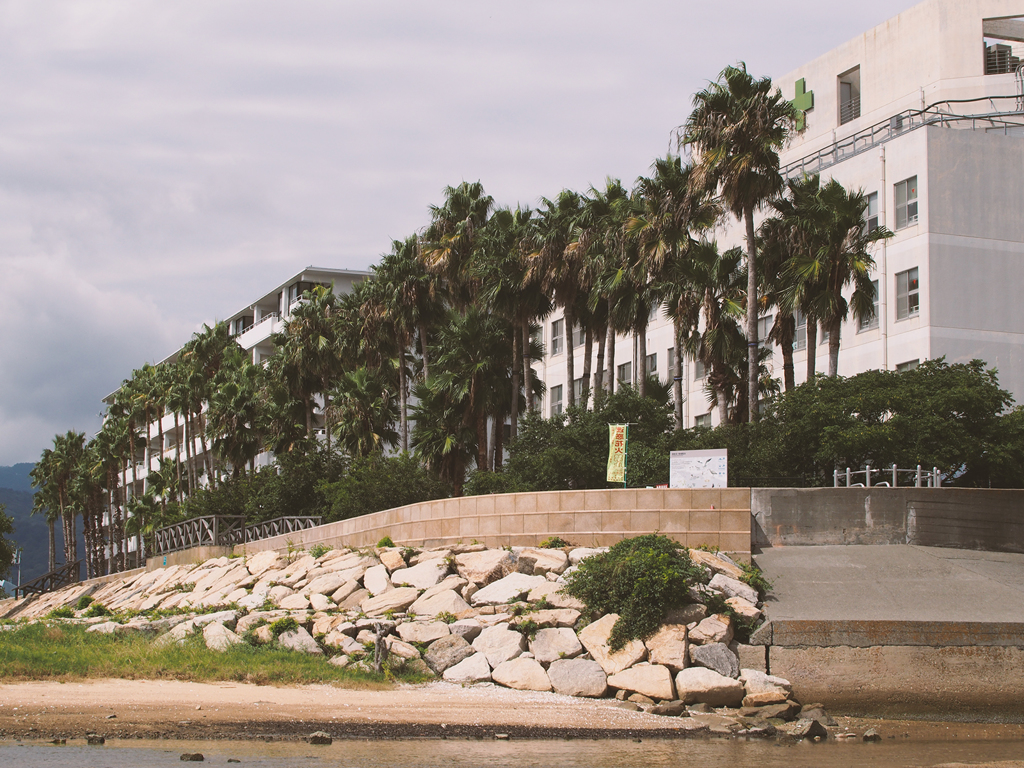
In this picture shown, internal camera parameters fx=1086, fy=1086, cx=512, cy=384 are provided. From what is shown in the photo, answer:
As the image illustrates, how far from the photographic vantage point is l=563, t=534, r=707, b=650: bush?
794 inches

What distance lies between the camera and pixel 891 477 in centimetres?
2719

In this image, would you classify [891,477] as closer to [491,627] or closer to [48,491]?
[491,627]

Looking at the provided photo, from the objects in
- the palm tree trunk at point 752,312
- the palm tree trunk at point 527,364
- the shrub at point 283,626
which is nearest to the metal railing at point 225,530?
the palm tree trunk at point 527,364

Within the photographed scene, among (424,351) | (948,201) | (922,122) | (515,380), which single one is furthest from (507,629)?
(922,122)

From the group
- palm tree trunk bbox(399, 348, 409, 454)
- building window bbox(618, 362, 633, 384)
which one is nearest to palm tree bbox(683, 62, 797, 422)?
palm tree trunk bbox(399, 348, 409, 454)

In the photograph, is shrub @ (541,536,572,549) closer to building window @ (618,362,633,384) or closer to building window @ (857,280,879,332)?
building window @ (857,280,879,332)

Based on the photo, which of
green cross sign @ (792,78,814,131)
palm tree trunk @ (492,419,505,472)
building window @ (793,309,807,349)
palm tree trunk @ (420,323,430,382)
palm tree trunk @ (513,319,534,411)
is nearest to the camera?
palm tree trunk @ (513,319,534,411)

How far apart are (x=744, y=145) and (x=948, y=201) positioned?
10.7 m

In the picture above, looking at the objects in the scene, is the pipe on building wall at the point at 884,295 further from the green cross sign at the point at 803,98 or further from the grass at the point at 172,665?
the grass at the point at 172,665

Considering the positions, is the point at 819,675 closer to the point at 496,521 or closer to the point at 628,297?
the point at 496,521

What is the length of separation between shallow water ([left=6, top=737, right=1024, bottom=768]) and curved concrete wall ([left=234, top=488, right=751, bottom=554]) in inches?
289

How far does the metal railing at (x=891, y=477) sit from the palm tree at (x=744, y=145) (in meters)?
5.58

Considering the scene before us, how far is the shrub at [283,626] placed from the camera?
72.4ft

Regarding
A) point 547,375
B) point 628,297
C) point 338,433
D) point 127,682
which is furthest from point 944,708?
point 547,375
